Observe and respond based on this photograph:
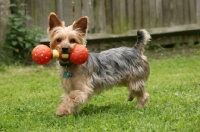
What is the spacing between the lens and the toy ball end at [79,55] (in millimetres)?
6467

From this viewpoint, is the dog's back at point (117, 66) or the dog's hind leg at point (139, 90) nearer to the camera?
the dog's back at point (117, 66)

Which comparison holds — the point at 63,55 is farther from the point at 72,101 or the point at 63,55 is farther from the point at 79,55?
the point at 72,101

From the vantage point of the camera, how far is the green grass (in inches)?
231

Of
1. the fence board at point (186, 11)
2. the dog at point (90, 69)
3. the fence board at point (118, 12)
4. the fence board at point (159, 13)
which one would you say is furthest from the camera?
the fence board at point (186, 11)

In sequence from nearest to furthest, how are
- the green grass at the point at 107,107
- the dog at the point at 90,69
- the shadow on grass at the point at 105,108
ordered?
1. the green grass at the point at 107,107
2. the dog at the point at 90,69
3. the shadow on grass at the point at 105,108

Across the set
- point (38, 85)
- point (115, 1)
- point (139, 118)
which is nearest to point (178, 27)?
point (115, 1)

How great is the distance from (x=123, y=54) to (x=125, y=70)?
0.87 ft

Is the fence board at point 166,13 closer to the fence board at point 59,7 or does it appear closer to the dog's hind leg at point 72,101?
the fence board at point 59,7

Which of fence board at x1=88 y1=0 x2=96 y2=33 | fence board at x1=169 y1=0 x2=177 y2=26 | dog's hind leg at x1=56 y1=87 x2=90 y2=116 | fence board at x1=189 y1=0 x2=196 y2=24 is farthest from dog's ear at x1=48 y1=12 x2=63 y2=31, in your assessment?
fence board at x1=189 y1=0 x2=196 y2=24

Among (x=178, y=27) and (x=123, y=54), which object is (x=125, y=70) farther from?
(x=178, y=27)

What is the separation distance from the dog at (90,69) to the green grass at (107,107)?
10.9 inches

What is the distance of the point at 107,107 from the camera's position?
7336mm

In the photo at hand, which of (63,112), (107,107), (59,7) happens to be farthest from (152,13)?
(63,112)

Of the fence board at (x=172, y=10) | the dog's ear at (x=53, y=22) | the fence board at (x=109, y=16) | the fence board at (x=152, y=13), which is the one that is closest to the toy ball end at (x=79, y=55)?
the dog's ear at (x=53, y=22)
